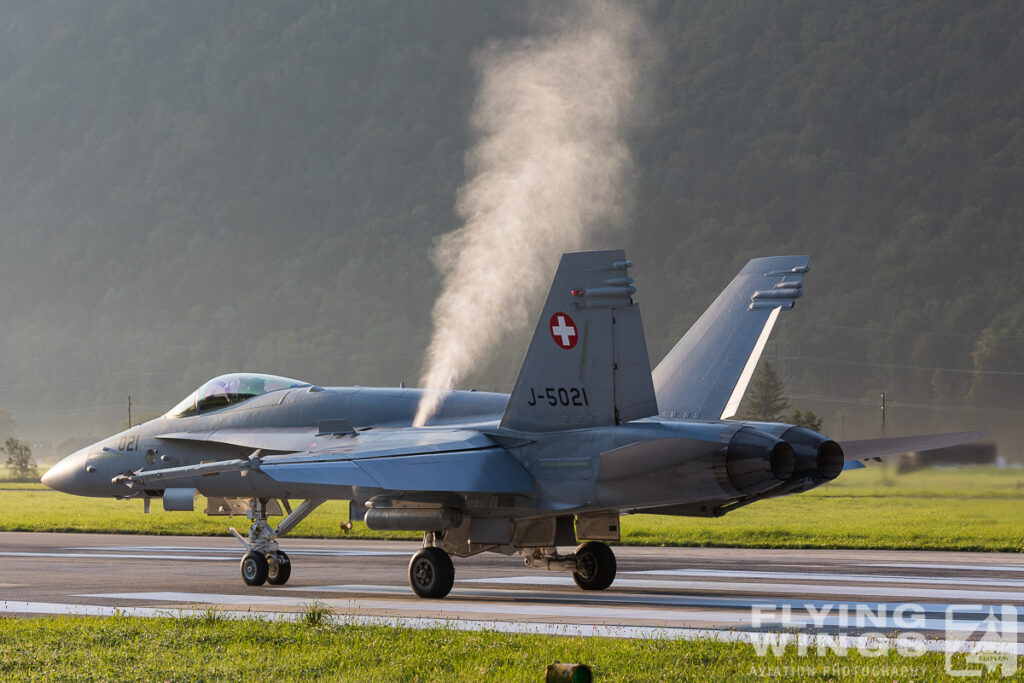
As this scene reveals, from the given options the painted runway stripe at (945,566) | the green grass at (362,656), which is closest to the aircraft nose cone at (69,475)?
the green grass at (362,656)

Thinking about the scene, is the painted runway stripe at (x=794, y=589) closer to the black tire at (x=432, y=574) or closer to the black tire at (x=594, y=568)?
the black tire at (x=594, y=568)

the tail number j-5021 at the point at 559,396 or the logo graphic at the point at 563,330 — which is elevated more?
the logo graphic at the point at 563,330

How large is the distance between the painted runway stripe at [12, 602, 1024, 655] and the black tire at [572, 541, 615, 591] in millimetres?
4094

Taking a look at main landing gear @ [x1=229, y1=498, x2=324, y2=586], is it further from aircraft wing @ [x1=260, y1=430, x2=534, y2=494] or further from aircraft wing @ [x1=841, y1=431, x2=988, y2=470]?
aircraft wing @ [x1=841, y1=431, x2=988, y2=470]

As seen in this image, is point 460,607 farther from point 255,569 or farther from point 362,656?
point 362,656

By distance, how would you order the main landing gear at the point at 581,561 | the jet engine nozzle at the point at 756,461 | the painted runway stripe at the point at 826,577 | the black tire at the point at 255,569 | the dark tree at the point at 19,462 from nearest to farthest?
the jet engine nozzle at the point at 756,461 < the main landing gear at the point at 581,561 < the painted runway stripe at the point at 826,577 < the black tire at the point at 255,569 < the dark tree at the point at 19,462

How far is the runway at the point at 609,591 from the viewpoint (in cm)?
1226

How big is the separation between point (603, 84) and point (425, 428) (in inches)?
1275

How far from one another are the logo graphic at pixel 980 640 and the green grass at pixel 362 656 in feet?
0.70

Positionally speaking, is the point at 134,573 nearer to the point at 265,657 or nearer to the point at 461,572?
the point at 461,572

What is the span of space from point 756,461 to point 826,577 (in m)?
5.58

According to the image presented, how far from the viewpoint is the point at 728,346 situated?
17.9 meters

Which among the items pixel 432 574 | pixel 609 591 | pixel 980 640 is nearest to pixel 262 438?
pixel 432 574

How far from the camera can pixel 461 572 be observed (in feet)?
63.7
